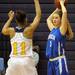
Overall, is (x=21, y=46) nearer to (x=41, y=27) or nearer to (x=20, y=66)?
(x=20, y=66)

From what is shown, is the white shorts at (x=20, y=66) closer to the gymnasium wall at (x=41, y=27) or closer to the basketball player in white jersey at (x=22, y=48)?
the basketball player in white jersey at (x=22, y=48)

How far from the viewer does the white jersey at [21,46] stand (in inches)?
307

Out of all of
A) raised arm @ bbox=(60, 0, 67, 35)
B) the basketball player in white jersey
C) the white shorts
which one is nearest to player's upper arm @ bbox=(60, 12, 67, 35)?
raised arm @ bbox=(60, 0, 67, 35)

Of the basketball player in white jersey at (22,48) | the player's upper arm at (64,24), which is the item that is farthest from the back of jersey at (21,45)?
the player's upper arm at (64,24)

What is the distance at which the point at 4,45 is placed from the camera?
12086 mm

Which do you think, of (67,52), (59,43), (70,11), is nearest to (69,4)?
(70,11)

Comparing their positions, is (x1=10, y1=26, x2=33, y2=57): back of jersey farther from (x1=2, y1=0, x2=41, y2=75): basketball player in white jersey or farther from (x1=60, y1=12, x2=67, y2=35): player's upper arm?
(x1=60, y1=12, x2=67, y2=35): player's upper arm

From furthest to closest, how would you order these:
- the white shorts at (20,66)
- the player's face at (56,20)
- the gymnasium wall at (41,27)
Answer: the gymnasium wall at (41,27) < the player's face at (56,20) < the white shorts at (20,66)

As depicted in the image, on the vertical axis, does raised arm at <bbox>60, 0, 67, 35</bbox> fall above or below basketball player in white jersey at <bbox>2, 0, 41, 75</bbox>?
above

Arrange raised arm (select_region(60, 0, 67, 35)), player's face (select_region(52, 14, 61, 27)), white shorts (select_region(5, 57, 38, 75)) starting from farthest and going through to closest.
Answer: player's face (select_region(52, 14, 61, 27))
raised arm (select_region(60, 0, 67, 35))
white shorts (select_region(5, 57, 38, 75))

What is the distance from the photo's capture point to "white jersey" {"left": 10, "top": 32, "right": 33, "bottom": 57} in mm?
7790

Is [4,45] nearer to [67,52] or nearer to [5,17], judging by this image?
[5,17]

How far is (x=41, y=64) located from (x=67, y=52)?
72 centimetres

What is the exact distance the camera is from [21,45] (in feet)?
25.6
